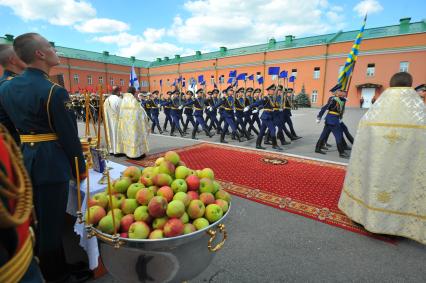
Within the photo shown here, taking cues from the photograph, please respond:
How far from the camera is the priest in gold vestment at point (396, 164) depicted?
9.19 ft

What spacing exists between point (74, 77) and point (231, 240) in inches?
1797

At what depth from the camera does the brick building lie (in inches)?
1072

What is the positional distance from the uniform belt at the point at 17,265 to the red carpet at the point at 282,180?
335cm

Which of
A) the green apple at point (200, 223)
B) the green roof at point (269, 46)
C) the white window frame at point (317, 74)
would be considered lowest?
the green apple at point (200, 223)

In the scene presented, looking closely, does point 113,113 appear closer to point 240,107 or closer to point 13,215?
point 240,107

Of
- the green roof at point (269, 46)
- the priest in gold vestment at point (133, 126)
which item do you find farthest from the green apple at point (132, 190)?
the green roof at point (269, 46)

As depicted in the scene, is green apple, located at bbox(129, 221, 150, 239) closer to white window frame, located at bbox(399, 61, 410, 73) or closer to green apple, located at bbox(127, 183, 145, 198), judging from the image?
green apple, located at bbox(127, 183, 145, 198)

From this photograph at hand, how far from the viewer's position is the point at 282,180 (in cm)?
491

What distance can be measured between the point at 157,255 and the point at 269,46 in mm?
41383

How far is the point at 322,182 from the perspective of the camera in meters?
4.80

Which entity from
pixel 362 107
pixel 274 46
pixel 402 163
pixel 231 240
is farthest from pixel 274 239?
pixel 274 46

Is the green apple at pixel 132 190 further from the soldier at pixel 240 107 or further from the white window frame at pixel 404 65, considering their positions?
the white window frame at pixel 404 65

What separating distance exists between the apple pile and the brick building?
18193 millimetres

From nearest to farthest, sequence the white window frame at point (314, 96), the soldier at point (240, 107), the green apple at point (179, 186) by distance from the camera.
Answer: the green apple at point (179, 186) < the soldier at point (240, 107) < the white window frame at point (314, 96)
